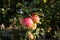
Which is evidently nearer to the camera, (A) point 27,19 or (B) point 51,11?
(A) point 27,19

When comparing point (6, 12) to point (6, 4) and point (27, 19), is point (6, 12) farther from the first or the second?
point (27, 19)

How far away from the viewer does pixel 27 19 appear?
1630mm

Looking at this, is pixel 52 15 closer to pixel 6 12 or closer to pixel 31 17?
pixel 6 12

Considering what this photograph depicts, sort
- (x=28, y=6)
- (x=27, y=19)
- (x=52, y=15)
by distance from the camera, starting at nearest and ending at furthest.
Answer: (x=27, y=19) < (x=28, y=6) < (x=52, y=15)

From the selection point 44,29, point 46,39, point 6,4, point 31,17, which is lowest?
point 46,39

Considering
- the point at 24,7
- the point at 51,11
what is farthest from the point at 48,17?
the point at 24,7

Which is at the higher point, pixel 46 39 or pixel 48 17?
pixel 48 17

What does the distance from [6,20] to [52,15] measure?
0.57 m

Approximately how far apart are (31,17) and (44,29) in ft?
1.94

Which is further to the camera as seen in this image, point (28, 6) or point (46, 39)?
point (46, 39)

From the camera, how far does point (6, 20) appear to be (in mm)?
2215

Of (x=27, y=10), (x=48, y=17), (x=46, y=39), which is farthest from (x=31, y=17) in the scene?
(x=46, y=39)

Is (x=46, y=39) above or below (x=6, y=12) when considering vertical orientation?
below

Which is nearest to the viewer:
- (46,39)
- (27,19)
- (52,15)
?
(27,19)
